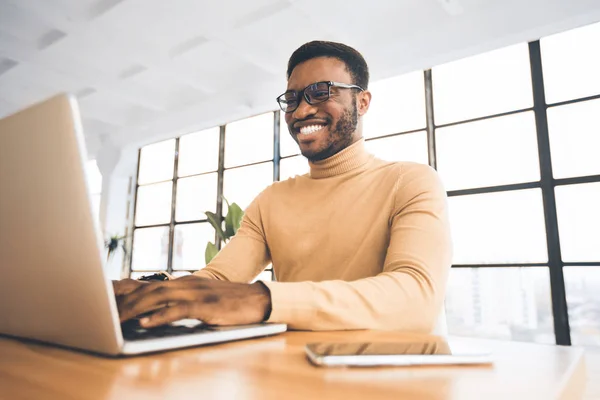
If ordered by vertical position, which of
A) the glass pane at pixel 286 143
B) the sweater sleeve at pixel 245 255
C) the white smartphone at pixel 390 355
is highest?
the glass pane at pixel 286 143

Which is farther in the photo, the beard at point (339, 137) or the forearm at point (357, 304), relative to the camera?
the beard at point (339, 137)

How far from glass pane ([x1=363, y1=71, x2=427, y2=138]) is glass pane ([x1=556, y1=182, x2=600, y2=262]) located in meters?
1.35

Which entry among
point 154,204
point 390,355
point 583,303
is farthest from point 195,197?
point 390,355

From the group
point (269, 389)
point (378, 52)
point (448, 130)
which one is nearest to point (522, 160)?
point (448, 130)

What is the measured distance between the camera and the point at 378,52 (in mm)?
3912

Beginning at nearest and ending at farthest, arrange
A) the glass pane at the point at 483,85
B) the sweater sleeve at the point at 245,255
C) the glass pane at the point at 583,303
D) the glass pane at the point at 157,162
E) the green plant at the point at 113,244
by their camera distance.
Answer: the sweater sleeve at the point at 245,255
the glass pane at the point at 583,303
the glass pane at the point at 483,85
the green plant at the point at 113,244
the glass pane at the point at 157,162

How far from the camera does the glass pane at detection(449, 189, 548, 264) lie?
10.7 ft

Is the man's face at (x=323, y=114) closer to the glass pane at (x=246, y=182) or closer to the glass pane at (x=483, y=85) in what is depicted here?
the glass pane at (x=483, y=85)

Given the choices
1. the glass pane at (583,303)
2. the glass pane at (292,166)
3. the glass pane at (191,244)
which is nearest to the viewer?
the glass pane at (583,303)

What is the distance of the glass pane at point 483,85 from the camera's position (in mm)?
3498

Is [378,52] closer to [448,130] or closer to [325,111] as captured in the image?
[448,130]

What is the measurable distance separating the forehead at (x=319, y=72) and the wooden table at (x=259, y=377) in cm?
103

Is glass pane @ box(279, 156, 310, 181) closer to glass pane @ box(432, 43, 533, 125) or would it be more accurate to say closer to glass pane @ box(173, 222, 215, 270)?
glass pane @ box(173, 222, 215, 270)

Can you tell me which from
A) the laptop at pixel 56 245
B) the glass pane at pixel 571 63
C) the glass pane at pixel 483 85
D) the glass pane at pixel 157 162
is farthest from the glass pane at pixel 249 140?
the laptop at pixel 56 245
